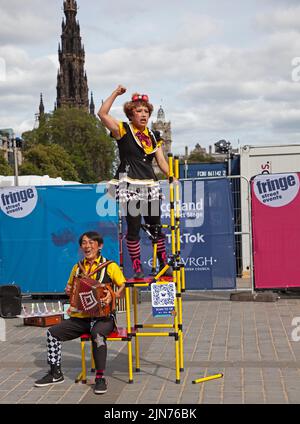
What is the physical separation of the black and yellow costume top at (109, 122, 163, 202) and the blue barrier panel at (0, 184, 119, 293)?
19.4ft

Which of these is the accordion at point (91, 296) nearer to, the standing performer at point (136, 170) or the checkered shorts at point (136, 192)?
the standing performer at point (136, 170)

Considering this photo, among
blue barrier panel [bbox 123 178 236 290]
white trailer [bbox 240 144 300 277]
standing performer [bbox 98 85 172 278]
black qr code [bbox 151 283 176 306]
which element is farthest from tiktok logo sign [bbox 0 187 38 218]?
white trailer [bbox 240 144 300 277]

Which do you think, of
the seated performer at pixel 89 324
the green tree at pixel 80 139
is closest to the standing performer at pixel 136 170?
the seated performer at pixel 89 324

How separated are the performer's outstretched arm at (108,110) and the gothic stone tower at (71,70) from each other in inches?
4008

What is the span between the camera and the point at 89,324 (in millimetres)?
6816

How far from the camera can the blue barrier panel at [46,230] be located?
12914 millimetres

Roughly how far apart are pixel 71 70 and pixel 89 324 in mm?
108745

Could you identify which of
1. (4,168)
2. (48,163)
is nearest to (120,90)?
(4,168)

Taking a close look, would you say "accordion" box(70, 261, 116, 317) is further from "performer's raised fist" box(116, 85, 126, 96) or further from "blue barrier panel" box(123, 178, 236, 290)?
"blue barrier panel" box(123, 178, 236, 290)

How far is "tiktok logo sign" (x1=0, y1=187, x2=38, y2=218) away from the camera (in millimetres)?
13102

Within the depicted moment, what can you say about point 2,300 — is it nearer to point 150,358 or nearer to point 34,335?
point 34,335

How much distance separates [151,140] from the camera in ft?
23.3

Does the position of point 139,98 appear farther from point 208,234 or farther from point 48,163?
point 48,163
